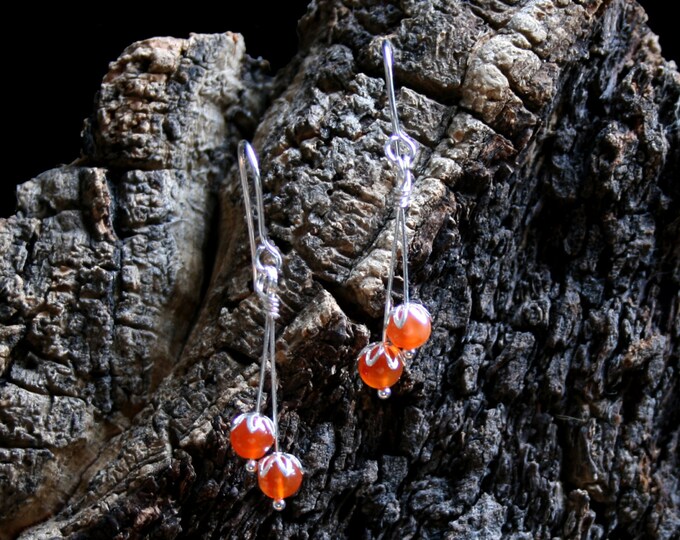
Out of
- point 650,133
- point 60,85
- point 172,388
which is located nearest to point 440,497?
→ point 172,388

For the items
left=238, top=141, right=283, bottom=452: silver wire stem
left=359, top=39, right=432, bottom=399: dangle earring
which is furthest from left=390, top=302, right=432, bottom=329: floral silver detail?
left=238, top=141, right=283, bottom=452: silver wire stem

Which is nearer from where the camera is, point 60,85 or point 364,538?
point 364,538

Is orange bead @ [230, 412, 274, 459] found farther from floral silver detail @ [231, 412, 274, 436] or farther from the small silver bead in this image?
the small silver bead

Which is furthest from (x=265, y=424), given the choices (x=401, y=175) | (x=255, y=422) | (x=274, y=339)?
(x=401, y=175)

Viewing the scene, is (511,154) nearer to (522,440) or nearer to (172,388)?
(522,440)

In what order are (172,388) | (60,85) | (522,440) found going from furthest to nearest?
(60,85) → (522,440) → (172,388)

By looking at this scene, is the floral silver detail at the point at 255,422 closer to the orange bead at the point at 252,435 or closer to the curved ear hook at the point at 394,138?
the orange bead at the point at 252,435

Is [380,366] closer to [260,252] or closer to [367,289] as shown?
[367,289]
